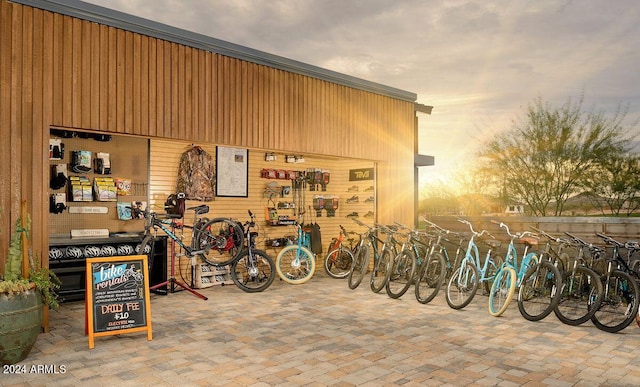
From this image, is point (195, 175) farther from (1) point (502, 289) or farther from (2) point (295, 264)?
(1) point (502, 289)

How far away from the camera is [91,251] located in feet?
22.4

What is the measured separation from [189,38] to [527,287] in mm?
5392

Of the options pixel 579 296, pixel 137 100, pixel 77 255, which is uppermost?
pixel 137 100

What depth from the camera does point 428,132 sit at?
1338 cm

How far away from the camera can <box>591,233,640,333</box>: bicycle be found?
4871mm

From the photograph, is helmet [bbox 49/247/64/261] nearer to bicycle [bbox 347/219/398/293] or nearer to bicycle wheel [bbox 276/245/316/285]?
bicycle wheel [bbox 276/245/316/285]

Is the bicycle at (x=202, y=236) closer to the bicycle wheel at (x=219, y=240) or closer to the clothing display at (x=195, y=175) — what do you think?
the bicycle wheel at (x=219, y=240)

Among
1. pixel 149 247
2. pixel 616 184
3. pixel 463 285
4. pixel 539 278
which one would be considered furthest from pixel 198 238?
pixel 616 184

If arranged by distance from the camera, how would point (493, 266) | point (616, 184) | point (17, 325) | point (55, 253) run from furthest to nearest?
point (616, 184) → point (55, 253) → point (493, 266) → point (17, 325)

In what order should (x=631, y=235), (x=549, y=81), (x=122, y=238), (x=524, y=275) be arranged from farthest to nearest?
(x=549, y=81), (x=122, y=238), (x=631, y=235), (x=524, y=275)

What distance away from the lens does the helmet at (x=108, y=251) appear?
6.90 metres

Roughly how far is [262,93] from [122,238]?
3.03 meters

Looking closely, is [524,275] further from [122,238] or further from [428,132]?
[428,132]

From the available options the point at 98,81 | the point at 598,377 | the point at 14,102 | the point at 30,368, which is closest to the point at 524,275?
the point at 598,377
